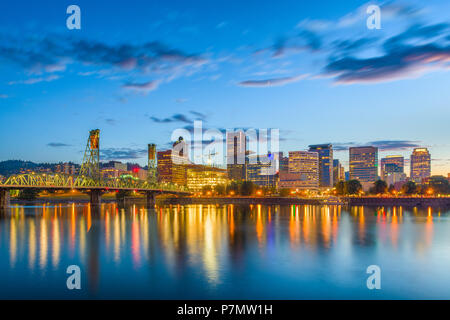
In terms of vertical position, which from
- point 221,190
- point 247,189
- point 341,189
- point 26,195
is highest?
point 247,189

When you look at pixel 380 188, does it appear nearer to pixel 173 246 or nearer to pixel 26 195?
pixel 173 246

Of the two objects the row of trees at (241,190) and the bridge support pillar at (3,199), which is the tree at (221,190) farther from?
the bridge support pillar at (3,199)

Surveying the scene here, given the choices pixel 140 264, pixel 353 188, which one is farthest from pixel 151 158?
pixel 140 264

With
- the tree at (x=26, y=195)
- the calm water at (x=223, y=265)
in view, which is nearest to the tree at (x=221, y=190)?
the tree at (x=26, y=195)

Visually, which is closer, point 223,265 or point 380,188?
point 223,265

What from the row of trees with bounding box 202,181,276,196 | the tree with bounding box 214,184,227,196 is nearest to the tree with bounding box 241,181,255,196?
the row of trees with bounding box 202,181,276,196

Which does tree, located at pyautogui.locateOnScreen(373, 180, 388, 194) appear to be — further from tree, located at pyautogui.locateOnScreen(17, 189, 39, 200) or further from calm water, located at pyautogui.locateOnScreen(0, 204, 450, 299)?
tree, located at pyautogui.locateOnScreen(17, 189, 39, 200)

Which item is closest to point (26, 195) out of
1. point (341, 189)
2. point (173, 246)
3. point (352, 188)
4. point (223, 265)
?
point (341, 189)

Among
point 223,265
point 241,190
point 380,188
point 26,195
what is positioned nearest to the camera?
point 223,265

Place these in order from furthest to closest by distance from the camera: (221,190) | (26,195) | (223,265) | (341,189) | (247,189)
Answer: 1. (221,190)
2. (341,189)
3. (247,189)
4. (26,195)
5. (223,265)
